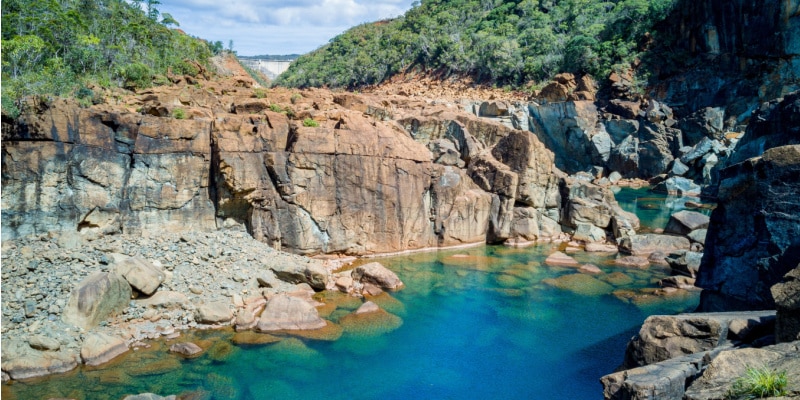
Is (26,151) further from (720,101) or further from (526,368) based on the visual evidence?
(720,101)

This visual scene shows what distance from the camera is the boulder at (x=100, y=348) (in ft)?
43.6

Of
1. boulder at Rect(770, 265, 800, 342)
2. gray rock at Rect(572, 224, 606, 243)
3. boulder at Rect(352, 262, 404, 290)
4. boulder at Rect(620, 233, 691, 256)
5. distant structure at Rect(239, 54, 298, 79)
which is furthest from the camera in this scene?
distant structure at Rect(239, 54, 298, 79)

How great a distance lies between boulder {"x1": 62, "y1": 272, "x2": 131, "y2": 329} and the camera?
14414 mm

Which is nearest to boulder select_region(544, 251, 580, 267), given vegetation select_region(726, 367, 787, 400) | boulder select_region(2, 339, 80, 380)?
vegetation select_region(726, 367, 787, 400)

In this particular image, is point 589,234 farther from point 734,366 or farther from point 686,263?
point 734,366

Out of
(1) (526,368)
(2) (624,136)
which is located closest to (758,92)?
(2) (624,136)

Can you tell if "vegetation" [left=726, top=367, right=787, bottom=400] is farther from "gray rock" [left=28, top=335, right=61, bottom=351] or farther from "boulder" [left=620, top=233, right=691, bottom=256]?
"boulder" [left=620, top=233, right=691, bottom=256]

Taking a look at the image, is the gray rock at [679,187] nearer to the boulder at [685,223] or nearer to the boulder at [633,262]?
the boulder at [685,223]

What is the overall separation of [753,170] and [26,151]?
22530 mm

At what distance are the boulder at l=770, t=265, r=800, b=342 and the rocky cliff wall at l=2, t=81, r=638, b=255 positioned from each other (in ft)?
57.0

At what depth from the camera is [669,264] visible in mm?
23391

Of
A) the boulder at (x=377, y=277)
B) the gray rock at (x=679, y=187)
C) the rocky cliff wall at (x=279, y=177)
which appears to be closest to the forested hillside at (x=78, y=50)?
the rocky cliff wall at (x=279, y=177)

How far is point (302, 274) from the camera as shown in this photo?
19.3 m

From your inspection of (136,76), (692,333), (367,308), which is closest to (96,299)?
(367,308)
